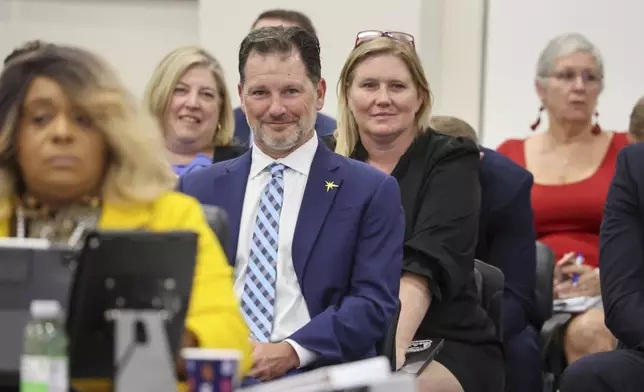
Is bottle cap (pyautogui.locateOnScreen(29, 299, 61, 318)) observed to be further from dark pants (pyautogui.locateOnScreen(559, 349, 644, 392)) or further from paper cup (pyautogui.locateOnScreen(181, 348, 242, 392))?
dark pants (pyautogui.locateOnScreen(559, 349, 644, 392))

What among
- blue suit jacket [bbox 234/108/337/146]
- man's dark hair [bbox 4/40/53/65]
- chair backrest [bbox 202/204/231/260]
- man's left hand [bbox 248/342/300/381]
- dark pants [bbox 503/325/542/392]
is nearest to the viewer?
man's dark hair [bbox 4/40/53/65]

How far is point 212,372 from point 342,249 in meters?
1.34

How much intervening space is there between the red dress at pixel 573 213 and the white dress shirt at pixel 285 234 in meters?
1.92

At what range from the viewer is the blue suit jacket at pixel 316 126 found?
4680mm

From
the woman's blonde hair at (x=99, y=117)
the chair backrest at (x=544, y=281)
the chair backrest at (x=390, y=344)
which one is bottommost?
the chair backrest at (x=544, y=281)

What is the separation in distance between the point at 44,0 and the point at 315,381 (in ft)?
17.6

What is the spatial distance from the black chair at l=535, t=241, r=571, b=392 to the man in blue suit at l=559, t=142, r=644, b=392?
0.73 meters

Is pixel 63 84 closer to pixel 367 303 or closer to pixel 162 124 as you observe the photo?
pixel 367 303

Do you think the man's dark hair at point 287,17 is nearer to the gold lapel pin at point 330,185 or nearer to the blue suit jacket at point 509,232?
the blue suit jacket at point 509,232

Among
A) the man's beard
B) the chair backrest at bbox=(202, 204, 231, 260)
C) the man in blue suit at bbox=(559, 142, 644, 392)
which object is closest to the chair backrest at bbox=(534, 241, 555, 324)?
the man in blue suit at bbox=(559, 142, 644, 392)

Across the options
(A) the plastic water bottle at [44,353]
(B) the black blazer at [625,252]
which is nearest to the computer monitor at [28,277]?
(A) the plastic water bottle at [44,353]

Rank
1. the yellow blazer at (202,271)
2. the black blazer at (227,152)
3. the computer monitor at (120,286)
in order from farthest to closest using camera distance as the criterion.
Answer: the black blazer at (227,152)
the yellow blazer at (202,271)
the computer monitor at (120,286)

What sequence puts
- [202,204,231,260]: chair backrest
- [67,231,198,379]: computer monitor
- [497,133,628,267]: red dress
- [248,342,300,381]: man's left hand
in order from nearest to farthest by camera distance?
[67,231,198,379]: computer monitor, [202,204,231,260]: chair backrest, [248,342,300,381]: man's left hand, [497,133,628,267]: red dress

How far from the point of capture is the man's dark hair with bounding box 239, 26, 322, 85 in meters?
3.15
